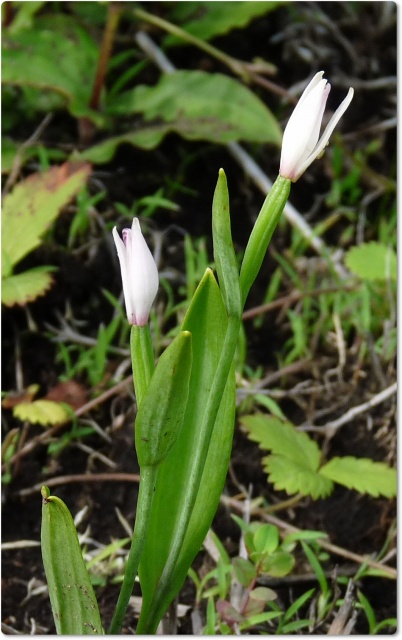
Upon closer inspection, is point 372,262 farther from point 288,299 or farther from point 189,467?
point 189,467

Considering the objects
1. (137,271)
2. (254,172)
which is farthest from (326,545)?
(254,172)

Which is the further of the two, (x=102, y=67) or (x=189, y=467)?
(x=102, y=67)

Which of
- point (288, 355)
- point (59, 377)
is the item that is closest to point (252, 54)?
point (288, 355)

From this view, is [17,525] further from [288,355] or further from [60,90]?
[60,90]

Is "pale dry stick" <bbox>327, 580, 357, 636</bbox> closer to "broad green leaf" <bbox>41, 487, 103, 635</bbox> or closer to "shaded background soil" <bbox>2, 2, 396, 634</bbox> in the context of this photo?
"shaded background soil" <bbox>2, 2, 396, 634</bbox>

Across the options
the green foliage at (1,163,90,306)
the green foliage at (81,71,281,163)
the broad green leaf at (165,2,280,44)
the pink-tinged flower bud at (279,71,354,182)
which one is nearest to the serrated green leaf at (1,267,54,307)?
the green foliage at (1,163,90,306)

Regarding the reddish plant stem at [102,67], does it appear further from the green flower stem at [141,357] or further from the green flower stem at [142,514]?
the green flower stem at [142,514]

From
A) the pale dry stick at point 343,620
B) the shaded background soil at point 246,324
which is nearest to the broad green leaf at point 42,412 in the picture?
the shaded background soil at point 246,324
